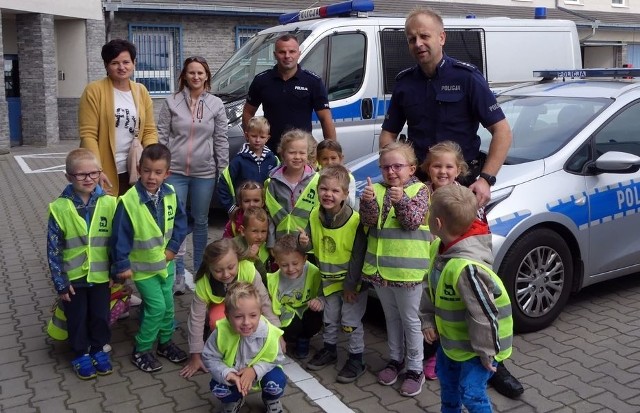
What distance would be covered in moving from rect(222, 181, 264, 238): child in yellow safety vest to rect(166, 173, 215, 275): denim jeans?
0.73 metres

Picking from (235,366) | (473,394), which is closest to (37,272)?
(235,366)

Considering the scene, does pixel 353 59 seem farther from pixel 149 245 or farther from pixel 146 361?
pixel 146 361

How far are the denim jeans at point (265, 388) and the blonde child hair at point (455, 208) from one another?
4.15 ft

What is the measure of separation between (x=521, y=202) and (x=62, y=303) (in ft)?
9.82

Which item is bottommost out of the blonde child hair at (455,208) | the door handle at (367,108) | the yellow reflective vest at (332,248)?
the yellow reflective vest at (332,248)

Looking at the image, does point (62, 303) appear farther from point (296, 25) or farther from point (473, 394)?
point (296, 25)

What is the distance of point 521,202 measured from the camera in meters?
4.85

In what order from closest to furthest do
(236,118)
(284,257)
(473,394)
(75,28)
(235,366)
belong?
(473,394) < (235,366) < (284,257) < (236,118) < (75,28)

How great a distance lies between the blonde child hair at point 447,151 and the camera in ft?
13.3

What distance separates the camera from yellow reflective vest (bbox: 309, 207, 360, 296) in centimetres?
441

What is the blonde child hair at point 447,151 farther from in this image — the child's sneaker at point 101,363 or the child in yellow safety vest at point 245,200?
the child's sneaker at point 101,363

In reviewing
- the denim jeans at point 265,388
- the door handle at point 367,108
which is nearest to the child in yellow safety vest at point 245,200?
the denim jeans at point 265,388

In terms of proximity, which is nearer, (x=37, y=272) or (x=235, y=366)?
(x=235, y=366)

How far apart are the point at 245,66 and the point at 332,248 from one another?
16.8 ft
